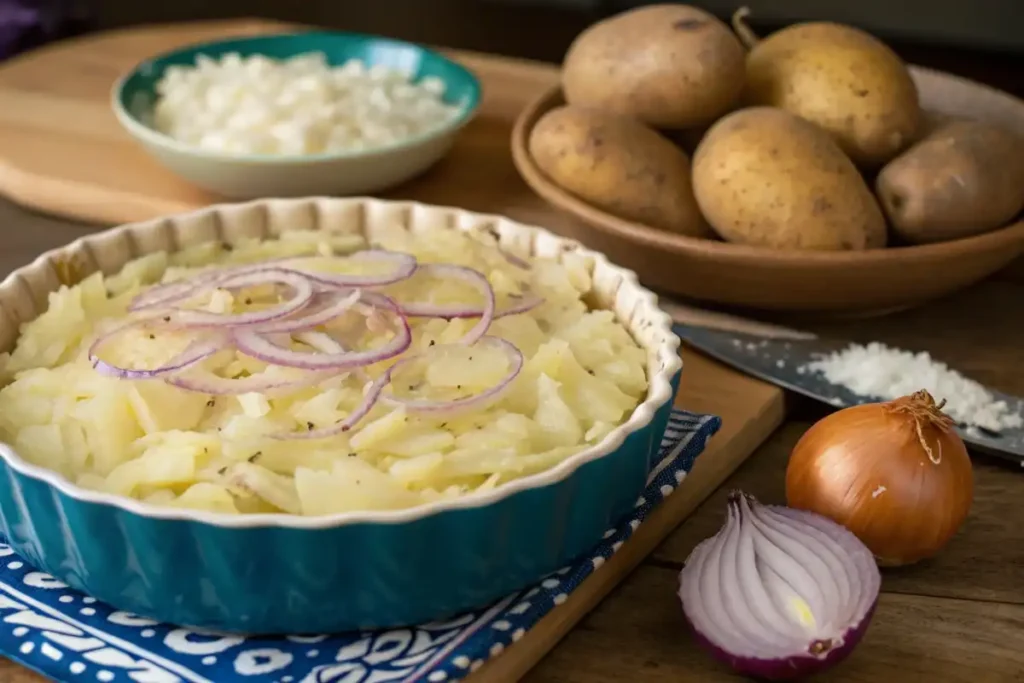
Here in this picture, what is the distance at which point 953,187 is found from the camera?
1.03 m

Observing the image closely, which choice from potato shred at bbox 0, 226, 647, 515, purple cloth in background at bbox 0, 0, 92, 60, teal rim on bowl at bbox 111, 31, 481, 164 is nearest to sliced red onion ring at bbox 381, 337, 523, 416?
potato shred at bbox 0, 226, 647, 515

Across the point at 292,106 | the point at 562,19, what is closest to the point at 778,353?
the point at 292,106

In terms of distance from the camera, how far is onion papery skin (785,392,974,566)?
A: 769mm

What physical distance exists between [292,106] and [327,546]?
862mm

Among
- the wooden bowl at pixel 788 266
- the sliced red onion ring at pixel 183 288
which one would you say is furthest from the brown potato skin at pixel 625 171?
the sliced red onion ring at pixel 183 288

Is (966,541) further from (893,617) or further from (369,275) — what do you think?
(369,275)

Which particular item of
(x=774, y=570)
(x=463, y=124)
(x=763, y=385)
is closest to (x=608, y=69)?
(x=463, y=124)

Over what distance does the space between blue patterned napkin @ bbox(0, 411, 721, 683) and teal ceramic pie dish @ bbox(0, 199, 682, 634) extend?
1 cm

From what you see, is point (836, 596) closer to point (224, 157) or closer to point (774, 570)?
point (774, 570)

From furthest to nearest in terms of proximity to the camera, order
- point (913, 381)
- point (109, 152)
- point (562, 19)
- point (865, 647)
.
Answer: point (562, 19)
point (109, 152)
point (913, 381)
point (865, 647)

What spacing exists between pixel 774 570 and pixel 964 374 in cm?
44

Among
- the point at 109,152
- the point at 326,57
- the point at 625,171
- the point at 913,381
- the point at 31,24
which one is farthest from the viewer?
the point at 31,24

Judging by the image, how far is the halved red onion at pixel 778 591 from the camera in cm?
68

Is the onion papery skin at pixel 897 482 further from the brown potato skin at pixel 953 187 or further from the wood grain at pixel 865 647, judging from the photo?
the brown potato skin at pixel 953 187
